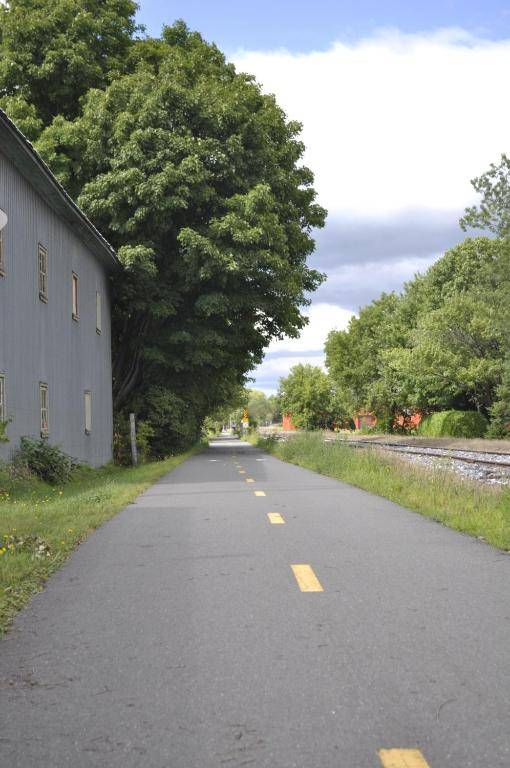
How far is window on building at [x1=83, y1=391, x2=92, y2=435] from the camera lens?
83.8 ft

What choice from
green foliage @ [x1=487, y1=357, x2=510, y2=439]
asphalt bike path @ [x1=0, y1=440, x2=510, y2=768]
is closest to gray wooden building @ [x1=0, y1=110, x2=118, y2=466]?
asphalt bike path @ [x1=0, y1=440, x2=510, y2=768]

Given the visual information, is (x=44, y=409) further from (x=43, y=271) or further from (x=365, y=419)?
(x=365, y=419)

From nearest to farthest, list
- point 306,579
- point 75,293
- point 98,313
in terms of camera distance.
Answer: point 306,579, point 75,293, point 98,313

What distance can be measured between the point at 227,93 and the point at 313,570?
27.7 meters

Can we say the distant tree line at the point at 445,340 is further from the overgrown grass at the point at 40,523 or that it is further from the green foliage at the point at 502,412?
the overgrown grass at the point at 40,523

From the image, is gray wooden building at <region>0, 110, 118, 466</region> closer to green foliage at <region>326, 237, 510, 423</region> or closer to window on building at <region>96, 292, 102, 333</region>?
window on building at <region>96, 292, 102, 333</region>

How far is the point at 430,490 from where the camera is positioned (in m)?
13.7

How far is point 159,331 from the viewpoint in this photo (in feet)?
110

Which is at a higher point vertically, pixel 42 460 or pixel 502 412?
pixel 502 412

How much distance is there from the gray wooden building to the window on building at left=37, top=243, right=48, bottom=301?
Answer: 0.03 m

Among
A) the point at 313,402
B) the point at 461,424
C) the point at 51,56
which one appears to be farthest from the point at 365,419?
the point at 51,56

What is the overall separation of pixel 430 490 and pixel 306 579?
23.4ft

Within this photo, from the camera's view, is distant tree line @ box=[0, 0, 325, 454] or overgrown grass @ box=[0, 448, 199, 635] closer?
overgrown grass @ box=[0, 448, 199, 635]

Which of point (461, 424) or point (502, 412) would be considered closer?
point (502, 412)
